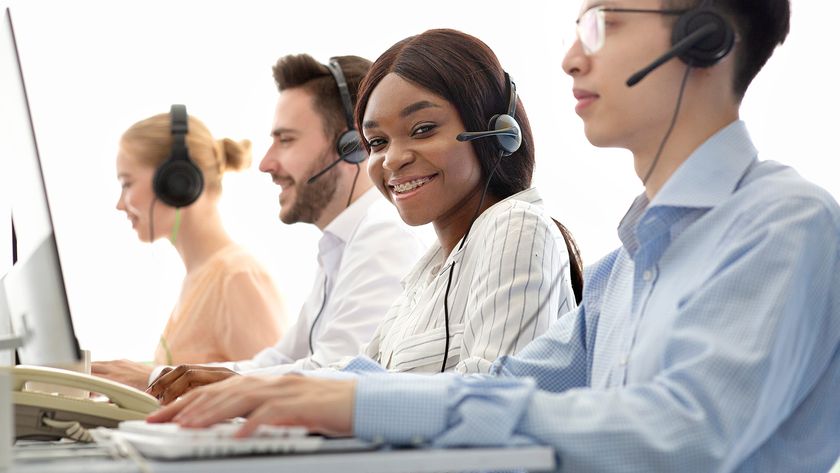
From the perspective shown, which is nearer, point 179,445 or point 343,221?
point 179,445

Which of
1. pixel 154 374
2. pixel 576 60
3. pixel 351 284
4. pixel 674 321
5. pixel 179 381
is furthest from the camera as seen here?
pixel 351 284

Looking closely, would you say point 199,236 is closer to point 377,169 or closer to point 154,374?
point 154,374

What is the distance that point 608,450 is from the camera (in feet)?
2.92

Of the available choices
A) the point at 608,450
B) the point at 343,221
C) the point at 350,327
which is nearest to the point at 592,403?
the point at 608,450

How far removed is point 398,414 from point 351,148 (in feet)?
6.22

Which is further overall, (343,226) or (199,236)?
(199,236)

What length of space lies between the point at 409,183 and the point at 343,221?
87cm

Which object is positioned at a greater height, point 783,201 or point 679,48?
point 679,48

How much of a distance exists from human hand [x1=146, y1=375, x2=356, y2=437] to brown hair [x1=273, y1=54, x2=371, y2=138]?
1995 millimetres

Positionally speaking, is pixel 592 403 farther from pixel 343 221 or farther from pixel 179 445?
pixel 343 221

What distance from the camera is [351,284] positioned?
2.55 meters

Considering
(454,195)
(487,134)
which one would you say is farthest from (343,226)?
(487,134)

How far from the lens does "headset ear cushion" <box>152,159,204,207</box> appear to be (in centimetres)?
308

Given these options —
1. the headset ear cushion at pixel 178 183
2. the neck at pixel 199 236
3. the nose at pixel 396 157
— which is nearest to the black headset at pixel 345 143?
the headset ear cushion at pixel 178 183
